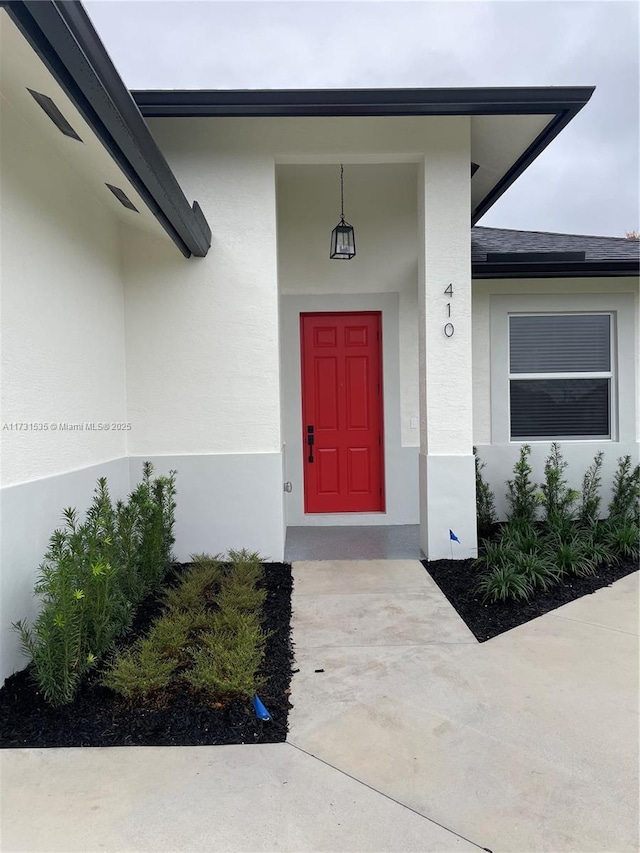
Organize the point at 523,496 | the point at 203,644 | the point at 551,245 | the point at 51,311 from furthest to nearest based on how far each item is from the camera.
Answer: the point at 551,245, the point at 523,496, the point at 51,311, the point at 203,644

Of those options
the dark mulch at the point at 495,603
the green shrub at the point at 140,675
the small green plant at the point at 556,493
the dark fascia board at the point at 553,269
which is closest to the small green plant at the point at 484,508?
the small green plant at the point at 556,493

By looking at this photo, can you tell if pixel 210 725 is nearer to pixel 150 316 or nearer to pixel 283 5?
pixel 150 316

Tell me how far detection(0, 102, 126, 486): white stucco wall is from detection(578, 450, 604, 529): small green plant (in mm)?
5252

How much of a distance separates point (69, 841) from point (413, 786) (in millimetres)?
1303

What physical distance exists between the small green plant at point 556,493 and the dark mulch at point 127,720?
3.95 m

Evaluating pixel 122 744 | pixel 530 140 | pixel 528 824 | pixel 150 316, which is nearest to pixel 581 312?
pixel 530 140

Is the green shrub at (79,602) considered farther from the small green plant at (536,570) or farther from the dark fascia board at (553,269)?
the dark fascia board at (553,269)

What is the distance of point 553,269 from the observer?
620cm

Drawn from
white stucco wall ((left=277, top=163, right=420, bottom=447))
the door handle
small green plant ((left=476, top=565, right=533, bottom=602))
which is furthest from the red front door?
small green plant ((left=476, top=565, right=533, bottom=602))

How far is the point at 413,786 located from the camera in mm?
2123

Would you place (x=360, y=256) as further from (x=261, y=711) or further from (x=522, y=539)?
(x=261, y=711)

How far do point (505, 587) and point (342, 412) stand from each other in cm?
306

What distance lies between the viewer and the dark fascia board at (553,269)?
20.1ft

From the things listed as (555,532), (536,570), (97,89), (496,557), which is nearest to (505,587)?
(536,570)
